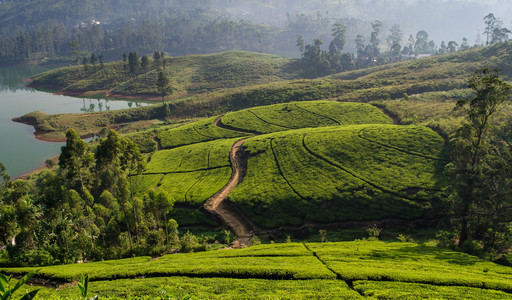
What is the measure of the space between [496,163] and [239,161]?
3496cm

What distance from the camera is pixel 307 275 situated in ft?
74.1

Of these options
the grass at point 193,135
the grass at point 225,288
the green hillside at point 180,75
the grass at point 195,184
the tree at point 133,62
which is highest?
the tree at point 133,62

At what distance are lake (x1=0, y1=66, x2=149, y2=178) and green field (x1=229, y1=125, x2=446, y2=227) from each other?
53.8 metres

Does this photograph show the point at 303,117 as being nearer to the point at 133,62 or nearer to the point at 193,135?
the point at 193,135

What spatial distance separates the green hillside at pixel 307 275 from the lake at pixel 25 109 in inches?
2280

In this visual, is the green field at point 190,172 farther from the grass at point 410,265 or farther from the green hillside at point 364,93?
the green hillside at point 364,93

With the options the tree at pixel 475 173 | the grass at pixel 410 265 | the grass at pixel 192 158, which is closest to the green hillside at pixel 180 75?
the grass at pixel 192 158

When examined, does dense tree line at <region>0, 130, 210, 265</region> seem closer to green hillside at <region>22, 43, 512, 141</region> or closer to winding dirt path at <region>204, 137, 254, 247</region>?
winding dirt path at <region>204, 137, 254, 247</region>

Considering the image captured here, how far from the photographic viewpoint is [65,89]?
14212 cm

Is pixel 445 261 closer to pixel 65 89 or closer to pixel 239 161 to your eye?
pixel 239 161

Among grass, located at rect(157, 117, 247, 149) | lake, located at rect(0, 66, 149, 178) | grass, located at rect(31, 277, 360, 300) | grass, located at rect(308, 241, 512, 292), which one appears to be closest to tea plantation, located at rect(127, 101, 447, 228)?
grass, located at rect(157, 117, 247, 149)

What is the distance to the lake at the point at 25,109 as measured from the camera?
73688mm

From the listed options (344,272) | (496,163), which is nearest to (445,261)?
(344,272)

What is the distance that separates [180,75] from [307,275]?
446 ft
